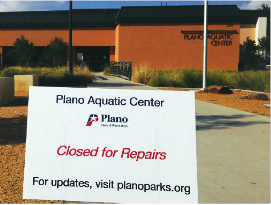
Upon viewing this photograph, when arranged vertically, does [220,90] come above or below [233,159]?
above

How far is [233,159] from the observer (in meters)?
6.75

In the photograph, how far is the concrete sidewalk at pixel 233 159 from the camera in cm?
504

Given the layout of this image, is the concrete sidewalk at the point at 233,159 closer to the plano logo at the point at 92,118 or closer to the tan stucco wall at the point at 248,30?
the plano logo at the point at 92,118

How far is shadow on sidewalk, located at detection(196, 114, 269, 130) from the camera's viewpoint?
991 cm

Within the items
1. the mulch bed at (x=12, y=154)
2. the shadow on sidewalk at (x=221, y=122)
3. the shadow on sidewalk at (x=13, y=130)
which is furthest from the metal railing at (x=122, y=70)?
the shadow on sidewalk at (x=13, y=130)

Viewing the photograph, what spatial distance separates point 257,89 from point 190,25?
1061 inches

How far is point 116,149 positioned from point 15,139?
192 inches

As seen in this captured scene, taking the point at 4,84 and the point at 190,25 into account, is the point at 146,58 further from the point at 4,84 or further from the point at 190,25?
the point at 4,84

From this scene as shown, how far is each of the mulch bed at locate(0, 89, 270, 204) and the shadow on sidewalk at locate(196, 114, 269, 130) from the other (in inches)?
54.9

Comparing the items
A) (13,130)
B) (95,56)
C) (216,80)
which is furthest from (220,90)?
(95,56)

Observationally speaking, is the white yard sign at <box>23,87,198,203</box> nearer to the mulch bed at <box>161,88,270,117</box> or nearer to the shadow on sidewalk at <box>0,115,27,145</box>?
the shadow on sidewalk at <box>0,115,27,145</box>

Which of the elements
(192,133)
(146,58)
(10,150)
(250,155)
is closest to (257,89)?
(250,155)

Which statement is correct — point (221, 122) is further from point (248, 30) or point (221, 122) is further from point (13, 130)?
point (248, 30)

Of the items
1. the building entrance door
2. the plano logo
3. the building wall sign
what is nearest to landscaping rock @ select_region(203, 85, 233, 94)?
the plano logo
